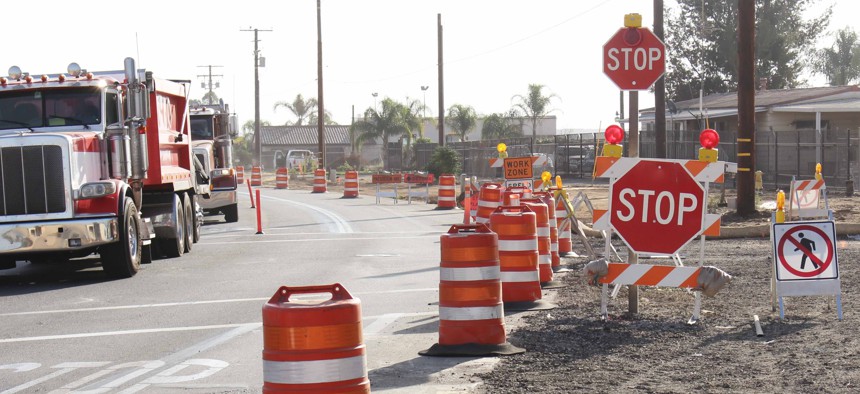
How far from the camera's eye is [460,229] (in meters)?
9.57

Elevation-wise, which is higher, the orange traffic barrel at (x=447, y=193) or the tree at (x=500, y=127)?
the tree at (x=500, y=127)

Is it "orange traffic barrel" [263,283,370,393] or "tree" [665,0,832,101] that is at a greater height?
"tree" [665,0,832,101]

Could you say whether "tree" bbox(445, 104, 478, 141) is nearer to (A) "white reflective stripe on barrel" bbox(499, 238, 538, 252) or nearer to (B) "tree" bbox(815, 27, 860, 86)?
(B) "tree" bbox(815, 27, 860, 86)

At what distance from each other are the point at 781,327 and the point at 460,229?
3.21 meters

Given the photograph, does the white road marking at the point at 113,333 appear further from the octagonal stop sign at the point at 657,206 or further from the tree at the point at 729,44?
the tree at the point at 729,44

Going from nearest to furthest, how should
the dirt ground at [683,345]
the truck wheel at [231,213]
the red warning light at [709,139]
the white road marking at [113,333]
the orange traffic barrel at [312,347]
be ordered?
1. the orange traffic barrel at [312,347]
2. the dirt ground at [683,345]
3. the white road marking at [113,333]
4. the red warning light at [709,139]
5. the truck wheel at [231,213]

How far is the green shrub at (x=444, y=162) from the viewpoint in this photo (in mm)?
57094

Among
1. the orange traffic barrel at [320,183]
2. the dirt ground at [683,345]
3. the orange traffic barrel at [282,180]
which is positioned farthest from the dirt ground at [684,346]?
the orange traffic barrel at [282,180]

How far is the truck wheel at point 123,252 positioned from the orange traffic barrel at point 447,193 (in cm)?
1807

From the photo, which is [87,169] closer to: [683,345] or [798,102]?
[683,345]

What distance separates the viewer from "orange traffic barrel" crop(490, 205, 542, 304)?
12.0 metres

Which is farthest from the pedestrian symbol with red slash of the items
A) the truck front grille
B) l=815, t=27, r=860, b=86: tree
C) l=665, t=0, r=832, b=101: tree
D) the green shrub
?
l=815, t=27, r=860, b=86: tree

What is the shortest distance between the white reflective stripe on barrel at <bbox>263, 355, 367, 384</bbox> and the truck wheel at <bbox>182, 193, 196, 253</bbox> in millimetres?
15200

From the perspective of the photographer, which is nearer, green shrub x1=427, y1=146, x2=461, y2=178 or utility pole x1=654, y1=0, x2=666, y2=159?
utility pole x1=654, y1=0, x2=666, y2=159
